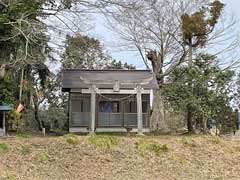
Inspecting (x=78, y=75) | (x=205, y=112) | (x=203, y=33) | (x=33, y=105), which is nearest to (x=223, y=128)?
(x=205, y=112)

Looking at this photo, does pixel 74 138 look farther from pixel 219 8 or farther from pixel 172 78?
pixel 219 8

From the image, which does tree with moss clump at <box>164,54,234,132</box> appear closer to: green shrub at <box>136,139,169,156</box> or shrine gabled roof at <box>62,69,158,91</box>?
shrine gabled roof at <box>62,69,158,91</box>

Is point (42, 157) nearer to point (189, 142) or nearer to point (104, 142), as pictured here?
point (104, 142)

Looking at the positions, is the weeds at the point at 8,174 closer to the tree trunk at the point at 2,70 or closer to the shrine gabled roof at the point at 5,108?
the tree trunk at the point at 2,70

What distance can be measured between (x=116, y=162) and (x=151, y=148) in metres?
1.78

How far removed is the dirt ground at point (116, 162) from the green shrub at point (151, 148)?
0.12 meters

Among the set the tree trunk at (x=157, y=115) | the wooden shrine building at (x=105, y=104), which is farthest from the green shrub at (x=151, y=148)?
the tree trunk at (x=157, y=115)

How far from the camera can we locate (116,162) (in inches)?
539

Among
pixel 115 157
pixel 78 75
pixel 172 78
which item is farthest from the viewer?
pixel 78 75

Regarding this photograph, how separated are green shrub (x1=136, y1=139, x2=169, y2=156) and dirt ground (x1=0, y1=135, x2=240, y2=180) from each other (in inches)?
4.6

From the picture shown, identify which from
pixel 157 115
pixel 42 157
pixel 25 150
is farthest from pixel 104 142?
pixel 157 115

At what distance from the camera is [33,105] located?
30.3 meters

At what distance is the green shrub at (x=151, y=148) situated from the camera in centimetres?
1477

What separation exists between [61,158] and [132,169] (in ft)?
6.78
